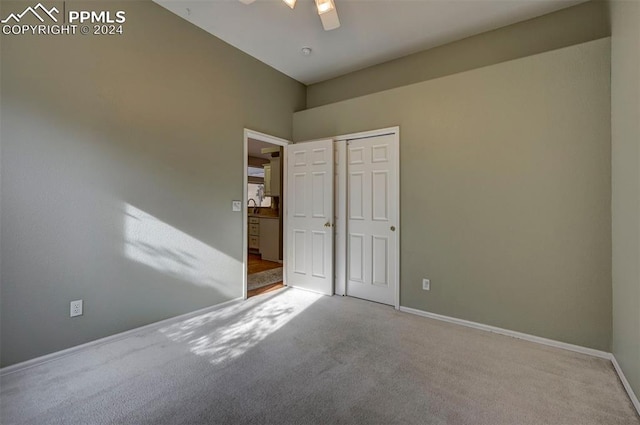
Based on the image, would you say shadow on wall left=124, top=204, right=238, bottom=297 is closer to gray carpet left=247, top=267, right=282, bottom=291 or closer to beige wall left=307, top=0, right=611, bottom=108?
gray carpet left=247, top=267, right=282, bottom=291

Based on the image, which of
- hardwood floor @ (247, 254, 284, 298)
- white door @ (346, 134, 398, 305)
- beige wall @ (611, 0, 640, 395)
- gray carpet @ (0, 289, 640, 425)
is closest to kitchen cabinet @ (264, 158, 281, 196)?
hardwood floor @ (247, 254, 284, 298)

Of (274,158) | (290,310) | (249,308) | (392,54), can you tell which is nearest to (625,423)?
(290,310)

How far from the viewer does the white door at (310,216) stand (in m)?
3.68

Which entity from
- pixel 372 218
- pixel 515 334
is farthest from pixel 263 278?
pixel 515 334

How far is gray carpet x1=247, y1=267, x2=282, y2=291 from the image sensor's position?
4.13m

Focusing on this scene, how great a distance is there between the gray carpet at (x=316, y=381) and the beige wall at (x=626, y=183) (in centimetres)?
35

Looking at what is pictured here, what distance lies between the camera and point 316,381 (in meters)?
1.89

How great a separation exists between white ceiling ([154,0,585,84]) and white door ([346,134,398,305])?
110 cm

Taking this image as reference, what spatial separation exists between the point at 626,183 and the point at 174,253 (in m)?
3.71

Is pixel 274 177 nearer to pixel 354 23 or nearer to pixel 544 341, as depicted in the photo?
pixel 354 23

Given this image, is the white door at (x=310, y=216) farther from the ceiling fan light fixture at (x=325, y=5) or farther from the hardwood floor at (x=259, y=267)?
the ceiling fan light fixture at (x=325, y=5)

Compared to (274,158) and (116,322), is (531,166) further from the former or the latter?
(274,158)

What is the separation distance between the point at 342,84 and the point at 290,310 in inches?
126

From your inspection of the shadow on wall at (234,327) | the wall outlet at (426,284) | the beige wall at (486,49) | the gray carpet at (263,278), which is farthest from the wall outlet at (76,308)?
the beige wall at (486,49)
